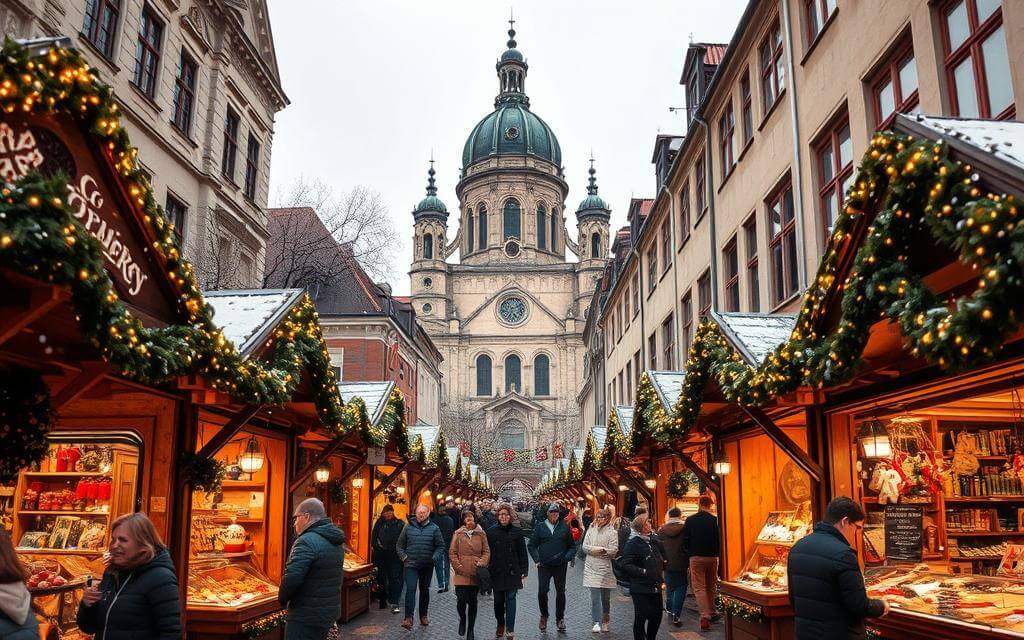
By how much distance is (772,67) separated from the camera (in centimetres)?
1611

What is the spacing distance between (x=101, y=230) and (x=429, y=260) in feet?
271

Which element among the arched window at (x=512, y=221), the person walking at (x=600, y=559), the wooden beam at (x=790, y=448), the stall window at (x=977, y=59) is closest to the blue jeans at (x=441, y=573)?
the person walking at (x=600, y=559)

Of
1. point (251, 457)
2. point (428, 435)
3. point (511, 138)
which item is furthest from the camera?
point (511, 138)

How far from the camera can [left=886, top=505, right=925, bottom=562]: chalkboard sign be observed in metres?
8.55

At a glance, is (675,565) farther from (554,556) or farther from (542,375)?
(542,375)

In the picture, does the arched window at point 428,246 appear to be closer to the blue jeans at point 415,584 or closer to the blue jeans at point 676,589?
the blue jeans at point 415,584

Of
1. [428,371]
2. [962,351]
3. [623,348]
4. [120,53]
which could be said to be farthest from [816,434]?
[428,371]

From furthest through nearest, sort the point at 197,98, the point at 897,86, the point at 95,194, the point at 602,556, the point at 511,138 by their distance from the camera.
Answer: the point at 511,138 → the point at 197,98 → the point at 602,556 → the point at 897,86 → the point at 95,194

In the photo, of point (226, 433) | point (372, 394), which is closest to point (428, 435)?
point (372, 394)

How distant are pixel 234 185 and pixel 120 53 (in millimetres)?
6735

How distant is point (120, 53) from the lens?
1769 centimetres

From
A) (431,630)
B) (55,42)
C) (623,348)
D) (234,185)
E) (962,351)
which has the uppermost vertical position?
(234,185)

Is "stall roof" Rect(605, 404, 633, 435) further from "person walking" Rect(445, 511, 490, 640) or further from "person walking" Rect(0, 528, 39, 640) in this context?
"person walking" Rect(0, 528, 39, 640)

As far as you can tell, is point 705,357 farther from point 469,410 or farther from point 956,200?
point 469,410
